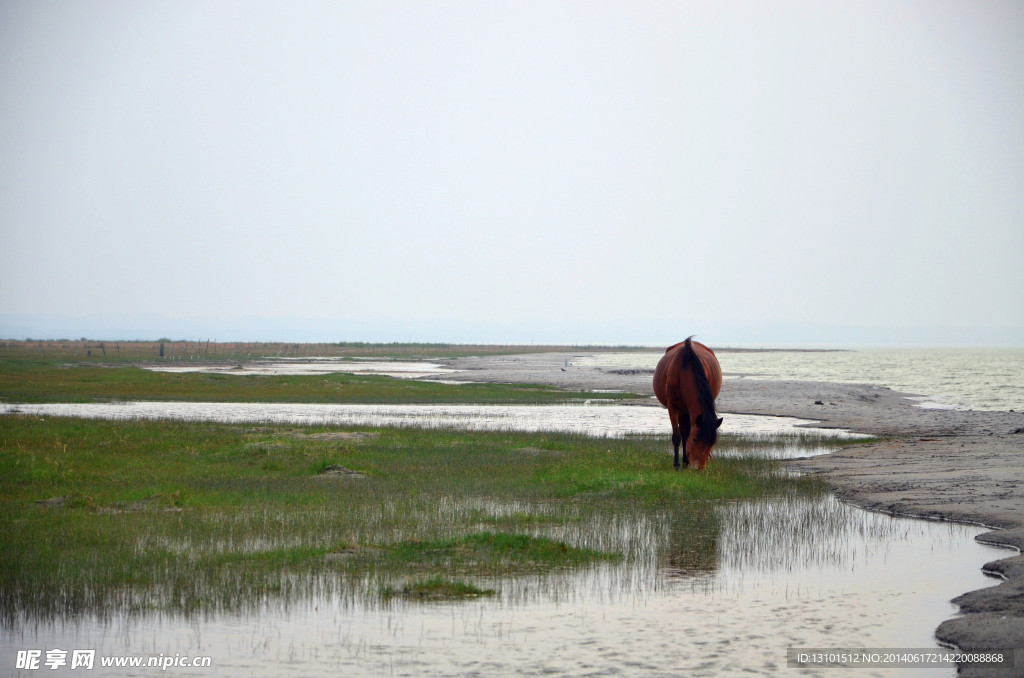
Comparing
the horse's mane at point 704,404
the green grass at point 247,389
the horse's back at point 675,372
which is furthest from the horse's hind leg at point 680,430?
the green grass at point 247,389

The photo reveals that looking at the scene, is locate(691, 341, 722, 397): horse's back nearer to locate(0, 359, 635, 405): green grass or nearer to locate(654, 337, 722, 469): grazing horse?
locate(654, 337, 722, 469): grazing horse

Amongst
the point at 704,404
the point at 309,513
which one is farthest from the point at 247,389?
the point at 309,513

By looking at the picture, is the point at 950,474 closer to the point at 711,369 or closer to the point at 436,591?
the point at 711,369

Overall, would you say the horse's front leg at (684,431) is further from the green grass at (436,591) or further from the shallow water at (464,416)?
the green grass at (436,591)

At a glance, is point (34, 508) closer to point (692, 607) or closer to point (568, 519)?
point (568, 519)

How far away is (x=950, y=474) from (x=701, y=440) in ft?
18.1

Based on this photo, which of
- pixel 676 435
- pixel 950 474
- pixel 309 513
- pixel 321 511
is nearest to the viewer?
pixel 309 513

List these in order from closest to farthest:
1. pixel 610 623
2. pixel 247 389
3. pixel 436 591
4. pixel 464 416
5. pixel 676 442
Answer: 1. pixel 610 623
2. pixel 436 591
3. pixel 676 442
4. pixel 464 416
5. pixel 247 389

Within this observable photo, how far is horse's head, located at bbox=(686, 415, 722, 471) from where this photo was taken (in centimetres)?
1889

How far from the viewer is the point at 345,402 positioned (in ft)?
145

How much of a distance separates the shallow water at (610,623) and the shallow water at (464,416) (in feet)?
45.8

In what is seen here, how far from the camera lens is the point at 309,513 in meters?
14.9

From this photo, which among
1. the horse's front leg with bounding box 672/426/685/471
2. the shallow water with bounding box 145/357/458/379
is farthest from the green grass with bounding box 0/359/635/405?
the horse's front leg with bounding box 672/426/685/471

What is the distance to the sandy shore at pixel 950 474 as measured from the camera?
29.3 ft
